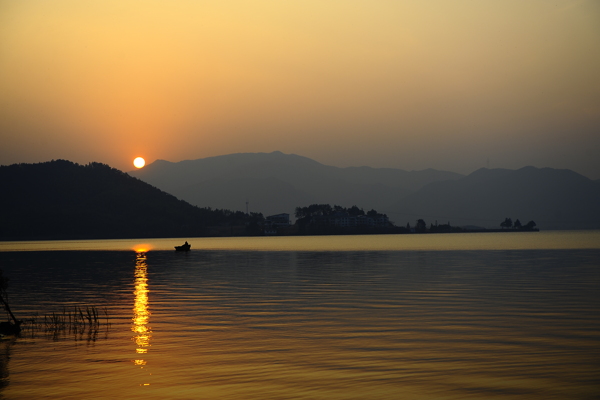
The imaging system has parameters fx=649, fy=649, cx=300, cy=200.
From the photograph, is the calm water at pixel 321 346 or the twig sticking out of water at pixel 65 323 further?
the twig sticking out of water at pixel 65 323

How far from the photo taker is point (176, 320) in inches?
1575

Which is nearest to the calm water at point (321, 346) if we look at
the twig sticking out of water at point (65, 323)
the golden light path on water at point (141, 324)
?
the golden light path on water at point (141, 324)

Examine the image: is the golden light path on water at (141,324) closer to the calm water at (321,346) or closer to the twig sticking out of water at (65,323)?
the calm water at (321,346)

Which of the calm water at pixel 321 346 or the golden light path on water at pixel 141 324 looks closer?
the calm water at pixel 321 346

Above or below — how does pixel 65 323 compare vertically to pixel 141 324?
above

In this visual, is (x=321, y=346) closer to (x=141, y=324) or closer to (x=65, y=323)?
(x=141, y=324)

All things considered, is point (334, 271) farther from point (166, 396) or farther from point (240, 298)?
point (166, 396)

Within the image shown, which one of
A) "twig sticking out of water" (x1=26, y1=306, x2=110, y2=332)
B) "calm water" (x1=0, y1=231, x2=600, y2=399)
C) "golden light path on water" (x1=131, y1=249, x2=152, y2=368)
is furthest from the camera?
"twig sticking out of water" (x1=26, y1=306, x2=110, y2=332)

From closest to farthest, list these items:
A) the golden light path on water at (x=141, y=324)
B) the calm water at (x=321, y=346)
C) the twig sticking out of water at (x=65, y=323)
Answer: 1. the calm water at (x=321, y=346)
2. the golden light path on water at (x=141, y=324)
3. the twig sticking out of water at (x=65, y=323)

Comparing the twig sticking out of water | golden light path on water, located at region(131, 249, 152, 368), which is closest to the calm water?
golden light path on water, located at region(131, 249, 152, 368)

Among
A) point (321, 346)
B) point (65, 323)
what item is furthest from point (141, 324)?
point (321, 346)

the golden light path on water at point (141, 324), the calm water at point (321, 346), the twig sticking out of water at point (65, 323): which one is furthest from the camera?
the twig sticking out of water at point (65, 323)

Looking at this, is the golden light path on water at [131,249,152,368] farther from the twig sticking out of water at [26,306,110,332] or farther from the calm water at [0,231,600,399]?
the twig sticking out of water at [26,306,110,332]

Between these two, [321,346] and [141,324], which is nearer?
[321,346]
